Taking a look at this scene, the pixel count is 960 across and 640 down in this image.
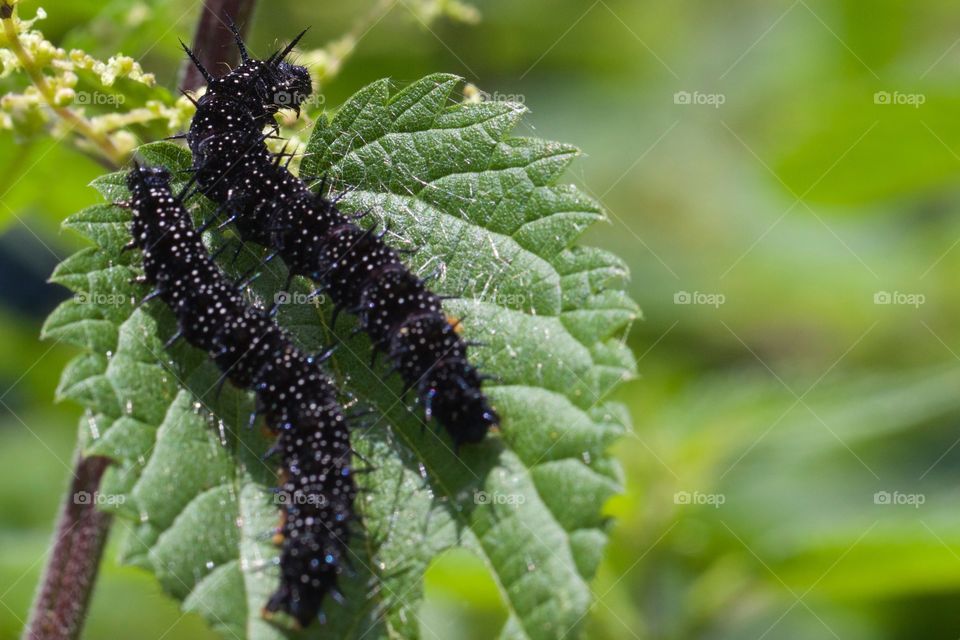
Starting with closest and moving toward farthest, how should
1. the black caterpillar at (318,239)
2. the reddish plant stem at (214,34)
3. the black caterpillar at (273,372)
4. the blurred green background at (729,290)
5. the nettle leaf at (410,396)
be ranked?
the nettle leaf at (410,396) < the black caterpillar at (273,372) < the black caterpillar at (318,239) < the reddish plant stem at (214,34) < the blurred green background at (729,290)

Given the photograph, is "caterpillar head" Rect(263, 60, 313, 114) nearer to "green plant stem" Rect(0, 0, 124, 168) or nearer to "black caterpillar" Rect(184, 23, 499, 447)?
"black caterpillar" Rect(184, 23, 499, 447)

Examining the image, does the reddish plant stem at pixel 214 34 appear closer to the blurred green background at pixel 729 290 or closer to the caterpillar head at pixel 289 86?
the caterpillar head at pixel 289 86

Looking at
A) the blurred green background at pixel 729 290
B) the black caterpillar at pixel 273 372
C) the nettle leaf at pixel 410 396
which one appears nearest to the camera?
the nettle leaf at pixel 410 396

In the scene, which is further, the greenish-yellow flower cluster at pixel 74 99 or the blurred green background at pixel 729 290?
the blurred green background at pixel 729 290

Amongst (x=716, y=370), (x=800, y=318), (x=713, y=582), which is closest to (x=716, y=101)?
(x=800, y=318)

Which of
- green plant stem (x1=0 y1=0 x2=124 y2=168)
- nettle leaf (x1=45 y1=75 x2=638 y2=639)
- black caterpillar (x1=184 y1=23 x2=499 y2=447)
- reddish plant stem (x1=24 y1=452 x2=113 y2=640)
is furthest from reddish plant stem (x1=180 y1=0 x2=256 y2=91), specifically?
reddish plant stem (x1=24 y1=452 x2=113 y2=640)

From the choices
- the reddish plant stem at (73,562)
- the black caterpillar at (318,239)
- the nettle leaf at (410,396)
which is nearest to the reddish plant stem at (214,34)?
the black caterpillar at (318,239)

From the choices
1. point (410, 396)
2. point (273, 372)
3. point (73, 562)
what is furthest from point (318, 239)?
point (73, 562)
